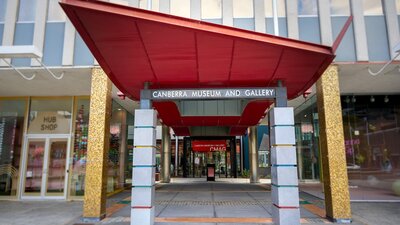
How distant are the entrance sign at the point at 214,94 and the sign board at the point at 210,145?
18.0 meters

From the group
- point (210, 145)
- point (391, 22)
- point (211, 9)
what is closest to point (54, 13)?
point (211, 9)

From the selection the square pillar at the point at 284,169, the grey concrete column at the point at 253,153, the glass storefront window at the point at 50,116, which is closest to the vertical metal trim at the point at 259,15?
the square pillar at the point at 284,169

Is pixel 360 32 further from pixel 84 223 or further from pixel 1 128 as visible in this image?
pixel 1 128

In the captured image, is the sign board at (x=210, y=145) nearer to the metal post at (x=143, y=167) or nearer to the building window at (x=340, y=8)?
the building window at (x=340, y=8)

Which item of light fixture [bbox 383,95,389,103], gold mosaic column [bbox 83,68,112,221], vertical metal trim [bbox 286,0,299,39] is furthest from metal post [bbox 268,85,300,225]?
light fixture [bbox 383,95,389,103]

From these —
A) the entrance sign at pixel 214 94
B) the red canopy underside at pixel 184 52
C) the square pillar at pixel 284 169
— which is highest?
the red canopy underside at pixel 184 52

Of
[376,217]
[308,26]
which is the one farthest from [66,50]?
[376,217]

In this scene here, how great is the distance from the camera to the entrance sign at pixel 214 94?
723cm

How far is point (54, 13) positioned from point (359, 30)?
9.06m

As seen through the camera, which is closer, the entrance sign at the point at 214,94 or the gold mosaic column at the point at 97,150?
the entrance sign at the point at 214,94

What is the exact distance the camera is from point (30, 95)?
12797 mm

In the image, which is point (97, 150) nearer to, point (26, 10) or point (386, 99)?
point (26, 10)

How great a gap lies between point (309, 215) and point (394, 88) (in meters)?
6.85

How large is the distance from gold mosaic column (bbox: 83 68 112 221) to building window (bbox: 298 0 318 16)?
6.11 m
